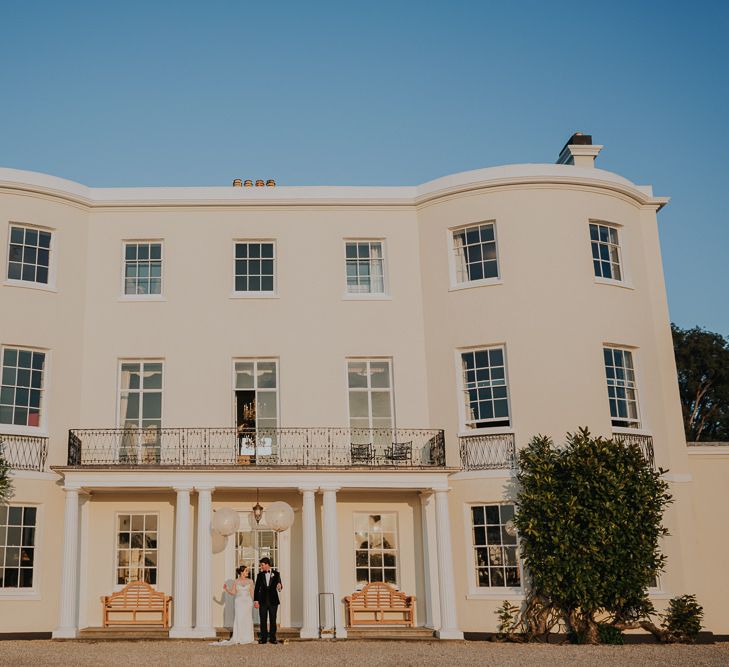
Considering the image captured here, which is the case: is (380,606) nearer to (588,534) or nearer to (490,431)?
(490,431)

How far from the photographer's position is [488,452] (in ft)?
63.1

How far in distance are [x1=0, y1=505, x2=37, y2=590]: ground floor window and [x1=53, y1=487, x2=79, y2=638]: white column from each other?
0.92 metres

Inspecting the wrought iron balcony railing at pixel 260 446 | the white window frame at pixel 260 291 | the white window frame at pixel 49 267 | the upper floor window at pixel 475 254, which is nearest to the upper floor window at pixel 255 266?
the white window frame at pixel 260 291

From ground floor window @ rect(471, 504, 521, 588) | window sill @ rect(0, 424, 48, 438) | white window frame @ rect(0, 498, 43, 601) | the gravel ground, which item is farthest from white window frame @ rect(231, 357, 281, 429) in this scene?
the gravel ground

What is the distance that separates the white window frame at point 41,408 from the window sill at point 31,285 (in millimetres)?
1307

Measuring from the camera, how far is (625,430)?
1939 cm

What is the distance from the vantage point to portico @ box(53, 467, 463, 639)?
58.6 feet

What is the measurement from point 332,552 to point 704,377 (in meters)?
27.6

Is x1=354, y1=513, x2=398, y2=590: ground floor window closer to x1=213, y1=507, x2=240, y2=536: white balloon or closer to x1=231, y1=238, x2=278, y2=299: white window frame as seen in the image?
x1=213, y1=507, x2=240, y2=536: white balloon

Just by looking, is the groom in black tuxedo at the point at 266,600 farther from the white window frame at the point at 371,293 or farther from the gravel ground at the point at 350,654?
the white window frame at the point at 371,293

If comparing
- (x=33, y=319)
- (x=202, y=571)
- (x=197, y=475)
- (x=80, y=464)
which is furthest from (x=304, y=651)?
(x=33, y=319)

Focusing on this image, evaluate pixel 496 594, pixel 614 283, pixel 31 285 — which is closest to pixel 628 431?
pixel 614 283

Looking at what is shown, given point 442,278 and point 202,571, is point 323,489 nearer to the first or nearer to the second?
point 202,571

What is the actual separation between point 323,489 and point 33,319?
288 inches
